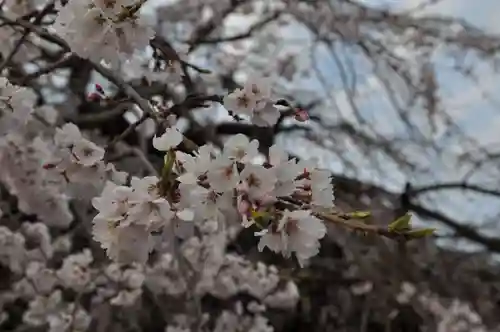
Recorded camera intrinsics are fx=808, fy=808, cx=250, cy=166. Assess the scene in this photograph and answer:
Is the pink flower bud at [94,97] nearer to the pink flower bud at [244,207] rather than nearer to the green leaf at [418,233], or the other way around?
the pink flower bud at [244,207]

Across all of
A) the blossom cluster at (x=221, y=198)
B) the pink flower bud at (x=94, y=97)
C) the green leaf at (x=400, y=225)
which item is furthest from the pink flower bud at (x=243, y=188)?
the pink flower bud at (x=94, y=97)

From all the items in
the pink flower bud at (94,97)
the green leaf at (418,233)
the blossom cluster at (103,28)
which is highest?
the blossom cluster at (103,28)

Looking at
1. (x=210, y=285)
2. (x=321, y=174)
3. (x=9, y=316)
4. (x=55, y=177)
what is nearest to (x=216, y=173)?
(x=321, y=174)

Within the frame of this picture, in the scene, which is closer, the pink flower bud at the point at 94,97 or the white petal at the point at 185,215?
the white petal at the point at 185,215

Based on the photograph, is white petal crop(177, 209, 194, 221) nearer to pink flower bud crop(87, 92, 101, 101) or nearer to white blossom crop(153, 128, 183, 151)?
white blossom crop(153, 128, 183, 151)

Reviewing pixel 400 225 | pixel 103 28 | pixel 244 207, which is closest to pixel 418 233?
pixel 400 225

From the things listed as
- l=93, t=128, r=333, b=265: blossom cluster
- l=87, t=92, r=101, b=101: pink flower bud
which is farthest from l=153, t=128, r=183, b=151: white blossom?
l=87, t=92, r=101, b=101: pink flower bud

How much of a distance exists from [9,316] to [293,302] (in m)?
0.81

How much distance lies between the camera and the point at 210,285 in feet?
6.85

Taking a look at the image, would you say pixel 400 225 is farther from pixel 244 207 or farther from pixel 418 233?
pixel 244 207

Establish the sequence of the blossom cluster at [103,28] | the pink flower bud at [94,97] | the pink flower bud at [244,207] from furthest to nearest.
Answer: the pink flower bud at [94,97] < the blossom cluster at [103,28] < the pink flower bud at [244,207]

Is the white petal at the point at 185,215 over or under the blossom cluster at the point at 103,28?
under

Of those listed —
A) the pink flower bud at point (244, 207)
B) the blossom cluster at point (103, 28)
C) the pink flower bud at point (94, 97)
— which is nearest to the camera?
the pink flower bud at point (244, 207)

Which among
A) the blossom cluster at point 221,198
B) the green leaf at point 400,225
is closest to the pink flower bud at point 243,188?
the blossom cluster at point 221,198
